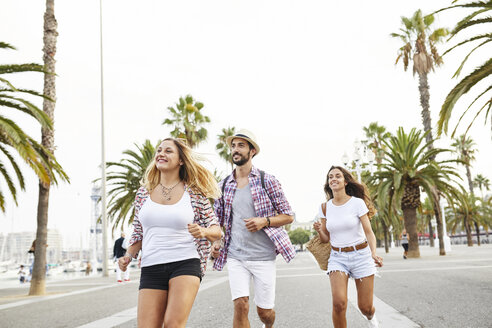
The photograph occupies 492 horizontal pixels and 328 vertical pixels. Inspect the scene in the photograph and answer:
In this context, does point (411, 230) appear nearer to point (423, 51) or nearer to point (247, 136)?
point (423, 51)

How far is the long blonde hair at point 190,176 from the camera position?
3.63 meters

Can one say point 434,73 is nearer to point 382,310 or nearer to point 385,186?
point 385,186

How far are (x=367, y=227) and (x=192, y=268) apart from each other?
7.34ft

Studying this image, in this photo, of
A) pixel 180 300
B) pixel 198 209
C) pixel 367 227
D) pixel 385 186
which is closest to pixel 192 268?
pixel 180 300

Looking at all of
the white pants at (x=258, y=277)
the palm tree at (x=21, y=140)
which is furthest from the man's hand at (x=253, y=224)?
the palm tree at (x=21, y=140)

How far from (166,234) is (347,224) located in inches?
85.9

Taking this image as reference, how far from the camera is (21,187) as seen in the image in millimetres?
13719

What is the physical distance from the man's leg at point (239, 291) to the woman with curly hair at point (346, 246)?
86 cm

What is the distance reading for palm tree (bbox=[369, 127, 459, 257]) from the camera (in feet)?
72.8

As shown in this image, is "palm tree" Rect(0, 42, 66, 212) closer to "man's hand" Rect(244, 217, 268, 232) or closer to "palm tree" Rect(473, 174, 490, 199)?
"man's hand" Rect(244, 217, 268, 232)

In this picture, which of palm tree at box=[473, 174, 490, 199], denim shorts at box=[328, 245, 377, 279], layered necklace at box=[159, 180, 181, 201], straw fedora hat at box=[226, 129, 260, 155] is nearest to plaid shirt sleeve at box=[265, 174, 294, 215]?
straw fedora hat at box=[226, 129, 260, 155]

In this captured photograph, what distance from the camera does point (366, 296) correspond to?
441 centimetres

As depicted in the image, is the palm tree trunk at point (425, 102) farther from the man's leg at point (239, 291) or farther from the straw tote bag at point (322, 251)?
the man's leg at point (239, 291)

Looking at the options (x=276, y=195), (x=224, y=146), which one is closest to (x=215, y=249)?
(x=276, y=195)
